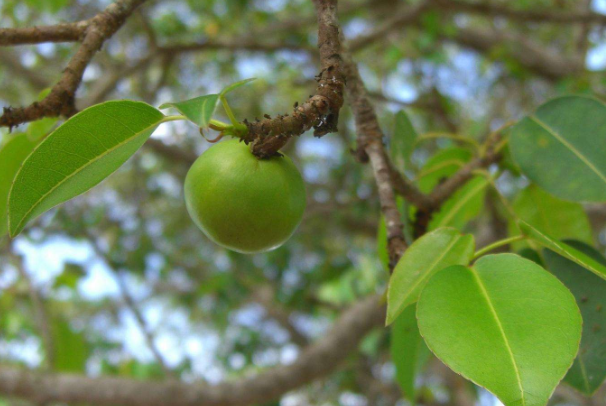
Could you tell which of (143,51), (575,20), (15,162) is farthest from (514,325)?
(143,51)

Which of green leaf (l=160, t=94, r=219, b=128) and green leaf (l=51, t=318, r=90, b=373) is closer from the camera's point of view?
green leaf (l=160, t=94, r=219, b=128)

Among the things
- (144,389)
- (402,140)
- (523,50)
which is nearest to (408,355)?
(402,140)

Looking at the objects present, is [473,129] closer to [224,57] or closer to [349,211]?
[349,211]

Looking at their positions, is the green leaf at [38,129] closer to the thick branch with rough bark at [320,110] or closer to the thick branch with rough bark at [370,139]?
the thick branch with rough bark at [320,110]

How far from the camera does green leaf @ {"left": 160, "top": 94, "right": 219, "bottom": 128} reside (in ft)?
2.48

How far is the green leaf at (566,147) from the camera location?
123cm

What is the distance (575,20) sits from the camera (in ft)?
10.4

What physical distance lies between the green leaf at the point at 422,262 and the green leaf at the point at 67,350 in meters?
2.78

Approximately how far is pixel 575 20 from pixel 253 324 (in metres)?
3.68

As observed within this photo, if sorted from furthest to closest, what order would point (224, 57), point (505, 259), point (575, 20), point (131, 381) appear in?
1. point (224, 57)
2. point (575, 20)
3. point (131, 381)
4. point (505, 259)

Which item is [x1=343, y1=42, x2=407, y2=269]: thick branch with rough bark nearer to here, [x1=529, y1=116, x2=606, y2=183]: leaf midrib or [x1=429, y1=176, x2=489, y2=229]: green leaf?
[x1=429, y1=176, x2=489, y2=229]: green leaf

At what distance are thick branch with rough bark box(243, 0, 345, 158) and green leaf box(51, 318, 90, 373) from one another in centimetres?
272

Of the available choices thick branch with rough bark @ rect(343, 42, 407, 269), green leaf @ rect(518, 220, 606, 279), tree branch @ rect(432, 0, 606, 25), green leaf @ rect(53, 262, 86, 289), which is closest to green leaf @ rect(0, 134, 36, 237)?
thick branch with rough bark @ rect(343, 42, 407, 269)

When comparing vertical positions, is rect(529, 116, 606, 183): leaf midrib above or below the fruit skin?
below
